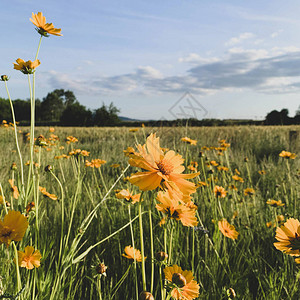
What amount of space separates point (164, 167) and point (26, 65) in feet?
2.14

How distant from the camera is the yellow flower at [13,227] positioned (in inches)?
23.9

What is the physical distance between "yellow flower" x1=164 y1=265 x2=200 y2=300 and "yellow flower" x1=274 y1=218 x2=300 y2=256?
25cm

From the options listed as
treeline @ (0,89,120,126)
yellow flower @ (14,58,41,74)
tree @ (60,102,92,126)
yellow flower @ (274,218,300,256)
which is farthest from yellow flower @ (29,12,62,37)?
tree @ (60,102,92,126)

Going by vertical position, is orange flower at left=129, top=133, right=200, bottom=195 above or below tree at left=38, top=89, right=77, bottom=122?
below

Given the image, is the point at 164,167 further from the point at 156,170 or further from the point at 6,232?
the point at 6,232

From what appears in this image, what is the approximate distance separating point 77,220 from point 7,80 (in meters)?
1.23

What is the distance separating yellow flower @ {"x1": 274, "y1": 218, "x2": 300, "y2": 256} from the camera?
745mm

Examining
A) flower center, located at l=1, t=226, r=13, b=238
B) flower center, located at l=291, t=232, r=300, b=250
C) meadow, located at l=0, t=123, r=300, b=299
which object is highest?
flower center, located at l=1, t=226, r=13, b=238

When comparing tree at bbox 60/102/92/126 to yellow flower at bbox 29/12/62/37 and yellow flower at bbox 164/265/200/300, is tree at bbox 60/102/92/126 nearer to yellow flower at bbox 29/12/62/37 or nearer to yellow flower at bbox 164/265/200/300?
yellow flower at bbox 29/12/62/37

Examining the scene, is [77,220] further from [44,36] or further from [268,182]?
[268,182]

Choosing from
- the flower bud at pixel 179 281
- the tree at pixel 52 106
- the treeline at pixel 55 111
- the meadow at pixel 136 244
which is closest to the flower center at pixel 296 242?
the meadow at pixel 136 244

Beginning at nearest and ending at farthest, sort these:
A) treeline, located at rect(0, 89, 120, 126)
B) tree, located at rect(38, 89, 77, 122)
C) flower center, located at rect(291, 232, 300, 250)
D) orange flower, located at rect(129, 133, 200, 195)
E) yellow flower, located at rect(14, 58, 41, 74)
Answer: orange flower, located at rect(129, 133, 200, 195)
flower center, located at rect(291, 232, 300, 250)
yellow flower, located at rect(14, 58, 41, 74)
treeline, located at rect(0, 89, 120, 126)
tree, located at rect(38, 89, 77, 122)

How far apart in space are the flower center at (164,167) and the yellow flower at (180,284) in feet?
0.80

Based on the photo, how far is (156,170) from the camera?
585 mm
